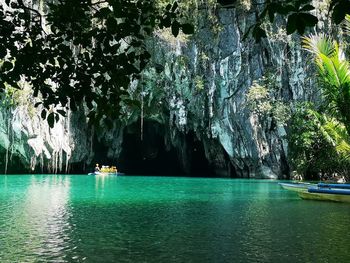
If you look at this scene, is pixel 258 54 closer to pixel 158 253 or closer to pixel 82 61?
pixel 158 253

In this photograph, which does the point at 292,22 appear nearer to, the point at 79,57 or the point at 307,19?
the point at 307,19

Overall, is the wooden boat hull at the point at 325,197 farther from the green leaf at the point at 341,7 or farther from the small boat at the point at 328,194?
the green leaf at the point at 341,7

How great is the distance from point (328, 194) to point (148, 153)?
28.2 m

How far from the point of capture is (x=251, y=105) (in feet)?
99.5

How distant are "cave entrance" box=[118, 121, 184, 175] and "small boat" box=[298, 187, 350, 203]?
22.6 metres

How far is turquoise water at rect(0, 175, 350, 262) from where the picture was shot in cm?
679

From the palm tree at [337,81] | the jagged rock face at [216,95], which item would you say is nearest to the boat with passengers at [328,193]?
the palm tree at [337,81]

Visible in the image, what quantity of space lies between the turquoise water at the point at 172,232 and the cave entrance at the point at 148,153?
24.9 metres

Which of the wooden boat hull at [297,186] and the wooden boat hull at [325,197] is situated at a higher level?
the wooden boat hull at [297,186]

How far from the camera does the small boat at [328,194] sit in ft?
48.0

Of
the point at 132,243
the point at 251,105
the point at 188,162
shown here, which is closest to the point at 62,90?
the point at 132,243

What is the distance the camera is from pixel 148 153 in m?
42.3

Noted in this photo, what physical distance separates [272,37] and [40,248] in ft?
83.7

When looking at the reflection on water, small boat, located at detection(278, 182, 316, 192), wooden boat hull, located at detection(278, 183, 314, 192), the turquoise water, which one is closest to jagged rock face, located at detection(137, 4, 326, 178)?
wooden boat hull, located at detection(278, 183, 314, 192)
